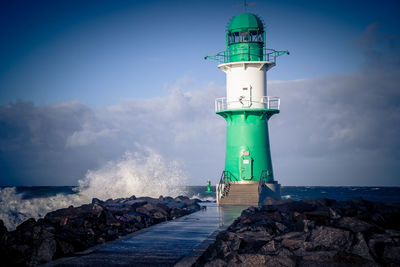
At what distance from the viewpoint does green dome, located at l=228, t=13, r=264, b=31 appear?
71.1 ft

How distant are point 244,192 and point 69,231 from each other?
11.3m

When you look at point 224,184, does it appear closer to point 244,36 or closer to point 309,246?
point 244,36

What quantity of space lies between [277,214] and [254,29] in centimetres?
1217

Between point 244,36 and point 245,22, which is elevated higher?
point 245,22

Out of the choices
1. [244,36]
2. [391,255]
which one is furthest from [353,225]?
[244,36]

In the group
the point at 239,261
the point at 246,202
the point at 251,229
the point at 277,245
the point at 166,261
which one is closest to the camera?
the point at 239,261

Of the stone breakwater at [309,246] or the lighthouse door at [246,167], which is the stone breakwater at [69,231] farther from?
the lighthouse door at [246,167]

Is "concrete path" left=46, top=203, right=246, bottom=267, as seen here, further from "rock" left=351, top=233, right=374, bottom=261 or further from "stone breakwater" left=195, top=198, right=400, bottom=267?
"rock" left=351, top=233, right=374, bottom=261

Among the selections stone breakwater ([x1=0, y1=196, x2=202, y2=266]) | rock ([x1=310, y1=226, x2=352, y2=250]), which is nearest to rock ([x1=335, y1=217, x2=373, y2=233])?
rock ([x1=310, y1=226, x2=352, y2=250])

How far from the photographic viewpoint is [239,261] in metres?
6.28

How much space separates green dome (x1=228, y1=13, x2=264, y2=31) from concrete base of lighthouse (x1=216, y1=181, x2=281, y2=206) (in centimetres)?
769

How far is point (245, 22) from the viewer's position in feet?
71.4

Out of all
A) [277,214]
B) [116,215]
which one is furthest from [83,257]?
[277,214]

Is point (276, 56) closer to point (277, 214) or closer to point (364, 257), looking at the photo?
point (277, 214)
